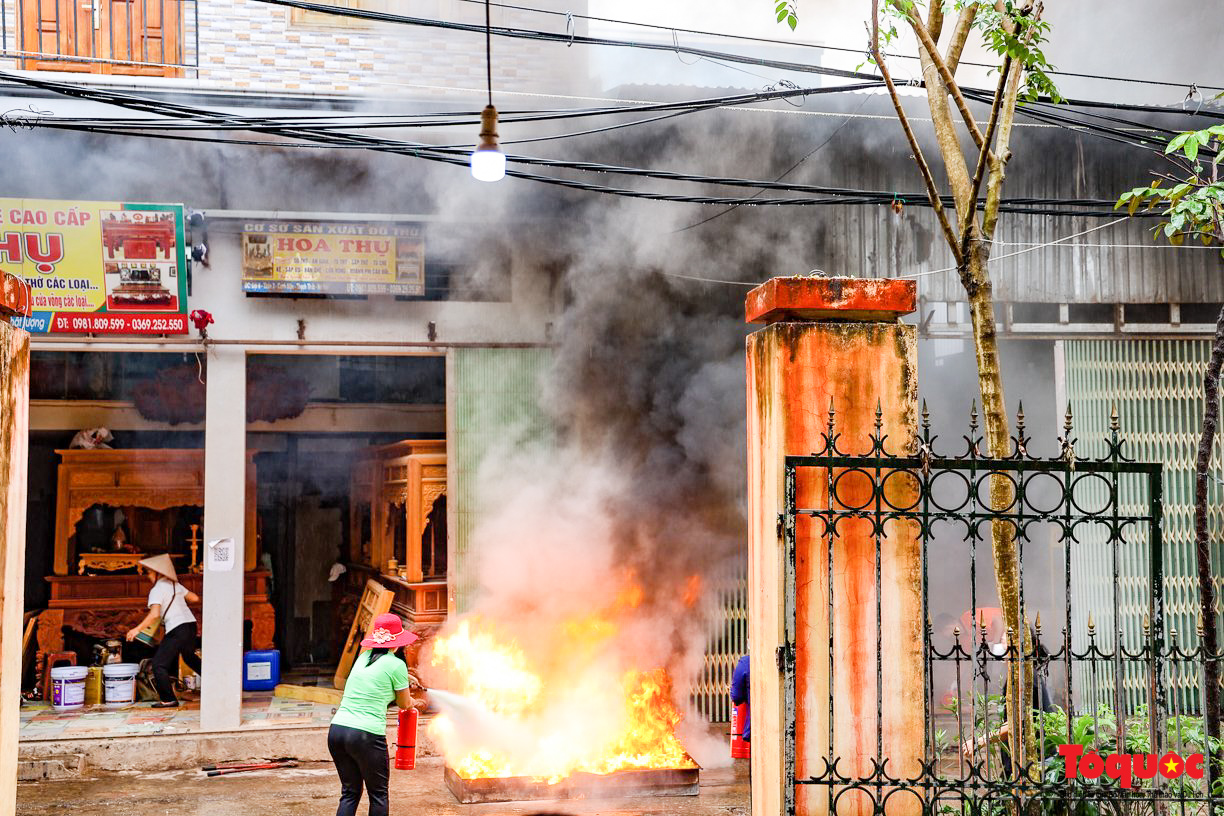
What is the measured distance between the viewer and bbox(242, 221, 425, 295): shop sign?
11.1m

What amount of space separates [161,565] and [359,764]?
6060 mm

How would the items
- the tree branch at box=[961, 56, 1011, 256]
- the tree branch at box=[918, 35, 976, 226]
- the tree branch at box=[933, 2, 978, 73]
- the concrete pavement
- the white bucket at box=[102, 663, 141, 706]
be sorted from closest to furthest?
1. the tree branch at box=[961, 56, 1011, 256]
2. the tree branch at box=[918, 35, 976, 226]
3. the tree branch at box=[933, 2, 978, 73]
4. the concrete pavement
5. the white bucket at box=[102, 663, 141, 706]

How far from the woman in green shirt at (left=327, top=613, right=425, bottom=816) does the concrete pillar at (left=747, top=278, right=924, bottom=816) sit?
333cm

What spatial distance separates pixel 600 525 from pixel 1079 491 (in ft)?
17.9

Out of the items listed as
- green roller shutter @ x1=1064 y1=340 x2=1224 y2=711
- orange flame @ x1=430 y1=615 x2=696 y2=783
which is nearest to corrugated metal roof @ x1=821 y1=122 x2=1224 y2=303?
green roller shutter @ x1=1064 y1=340 x2=1224 y2=711

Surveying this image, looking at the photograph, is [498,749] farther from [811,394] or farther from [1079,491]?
[1079,491]

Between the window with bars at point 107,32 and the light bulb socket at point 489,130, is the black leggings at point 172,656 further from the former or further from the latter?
the light bulb socket at point 489,130

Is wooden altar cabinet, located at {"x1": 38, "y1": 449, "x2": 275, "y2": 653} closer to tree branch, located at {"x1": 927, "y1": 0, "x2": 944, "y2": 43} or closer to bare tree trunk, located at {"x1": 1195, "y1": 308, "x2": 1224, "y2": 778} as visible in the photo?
tree branch, located at {"x1": 927, "y1": 0, "x2": 944, "y2": 43}

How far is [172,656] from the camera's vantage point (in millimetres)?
11938

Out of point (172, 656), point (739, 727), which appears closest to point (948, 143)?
point (739, 727)

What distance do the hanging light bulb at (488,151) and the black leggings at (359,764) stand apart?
4.07m

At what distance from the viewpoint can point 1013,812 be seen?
505 centimetres

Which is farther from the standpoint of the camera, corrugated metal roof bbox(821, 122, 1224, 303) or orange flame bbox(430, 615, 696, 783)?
corrugated metal roof bbox(821, 122, 1224, 303)

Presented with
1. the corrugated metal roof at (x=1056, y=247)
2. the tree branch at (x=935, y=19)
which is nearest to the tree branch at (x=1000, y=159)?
the tree branch at (x=935, y=19)
